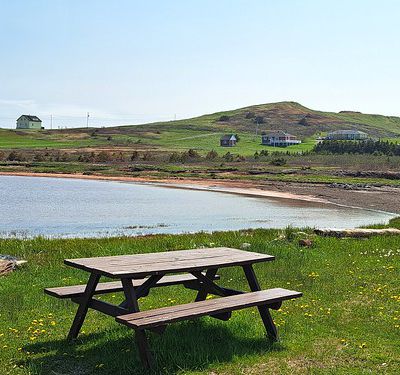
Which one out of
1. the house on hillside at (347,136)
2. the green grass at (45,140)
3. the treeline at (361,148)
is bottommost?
the treeline at (361,148)

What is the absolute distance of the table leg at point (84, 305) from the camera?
269 inches

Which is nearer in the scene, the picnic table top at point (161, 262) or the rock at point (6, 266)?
the picnic table top at point (161, 262)

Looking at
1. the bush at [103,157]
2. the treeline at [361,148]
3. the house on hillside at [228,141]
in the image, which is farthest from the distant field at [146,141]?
the bush at [103,157]

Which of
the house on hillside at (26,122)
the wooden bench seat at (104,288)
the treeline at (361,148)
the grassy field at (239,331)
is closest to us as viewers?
Result: the grassy field at (239,331)

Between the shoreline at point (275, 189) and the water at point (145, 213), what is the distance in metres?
2.29

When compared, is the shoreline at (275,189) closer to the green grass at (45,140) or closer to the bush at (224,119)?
the green grass at (45,140)

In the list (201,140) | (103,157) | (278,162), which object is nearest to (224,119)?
(201,140)

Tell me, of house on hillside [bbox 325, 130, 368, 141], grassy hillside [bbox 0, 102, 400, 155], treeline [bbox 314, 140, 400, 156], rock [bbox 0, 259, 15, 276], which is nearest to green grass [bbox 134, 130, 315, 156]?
grassy hillside [bbox 0, 102, 400, 155]

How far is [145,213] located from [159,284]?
2322 cm

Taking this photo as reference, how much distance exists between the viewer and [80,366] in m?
6.13

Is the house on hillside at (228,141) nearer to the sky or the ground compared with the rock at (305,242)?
nearer to the sky

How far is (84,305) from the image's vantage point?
6891mm

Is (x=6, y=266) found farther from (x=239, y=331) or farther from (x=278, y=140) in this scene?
(x=278, y=140)

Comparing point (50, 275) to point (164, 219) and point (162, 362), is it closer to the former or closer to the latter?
point (162, 362)
